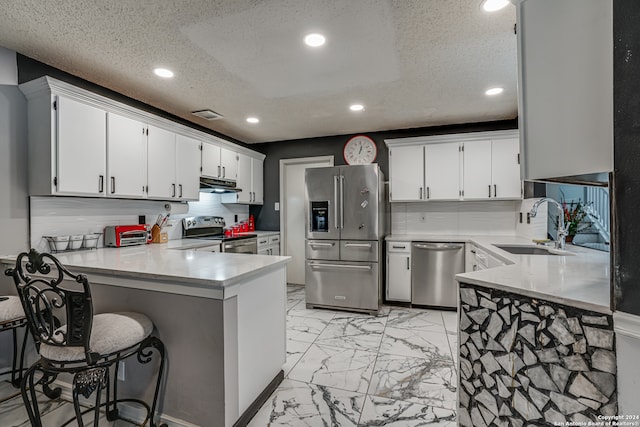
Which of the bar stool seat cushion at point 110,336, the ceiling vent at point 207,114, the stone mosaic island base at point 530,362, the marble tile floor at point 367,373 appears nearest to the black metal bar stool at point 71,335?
the bar stool seat cushion at point 110,336

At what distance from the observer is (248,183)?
4.75 m

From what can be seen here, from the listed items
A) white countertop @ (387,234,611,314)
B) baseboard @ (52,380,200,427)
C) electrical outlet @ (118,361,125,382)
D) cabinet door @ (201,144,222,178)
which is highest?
cabinet door @ (201,144,222,178)

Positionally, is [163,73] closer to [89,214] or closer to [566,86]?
[89,214]

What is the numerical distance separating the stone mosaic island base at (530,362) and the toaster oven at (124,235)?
2960 mm

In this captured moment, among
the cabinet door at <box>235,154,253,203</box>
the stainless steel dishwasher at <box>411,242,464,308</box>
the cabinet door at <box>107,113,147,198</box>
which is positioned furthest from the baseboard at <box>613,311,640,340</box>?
the cabinet door at <box>235,154,253,203</box>

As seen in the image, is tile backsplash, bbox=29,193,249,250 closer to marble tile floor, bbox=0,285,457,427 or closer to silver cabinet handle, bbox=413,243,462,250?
marble tile floor, bbox=0,285,457,427

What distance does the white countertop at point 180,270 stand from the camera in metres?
1.56

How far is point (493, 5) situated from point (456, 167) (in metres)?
2.33

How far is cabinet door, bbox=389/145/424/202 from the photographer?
13.2ft

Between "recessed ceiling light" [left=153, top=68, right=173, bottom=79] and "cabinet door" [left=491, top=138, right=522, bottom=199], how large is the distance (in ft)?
11.9

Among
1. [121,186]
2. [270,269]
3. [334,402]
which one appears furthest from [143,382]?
[121,186]

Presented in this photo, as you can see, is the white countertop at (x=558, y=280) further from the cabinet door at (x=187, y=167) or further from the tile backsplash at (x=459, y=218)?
the cabinet door at (x=187, y=167)

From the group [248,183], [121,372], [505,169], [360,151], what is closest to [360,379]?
[121,372]

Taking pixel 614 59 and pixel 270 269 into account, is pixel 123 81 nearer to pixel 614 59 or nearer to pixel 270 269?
pixel 270 269
